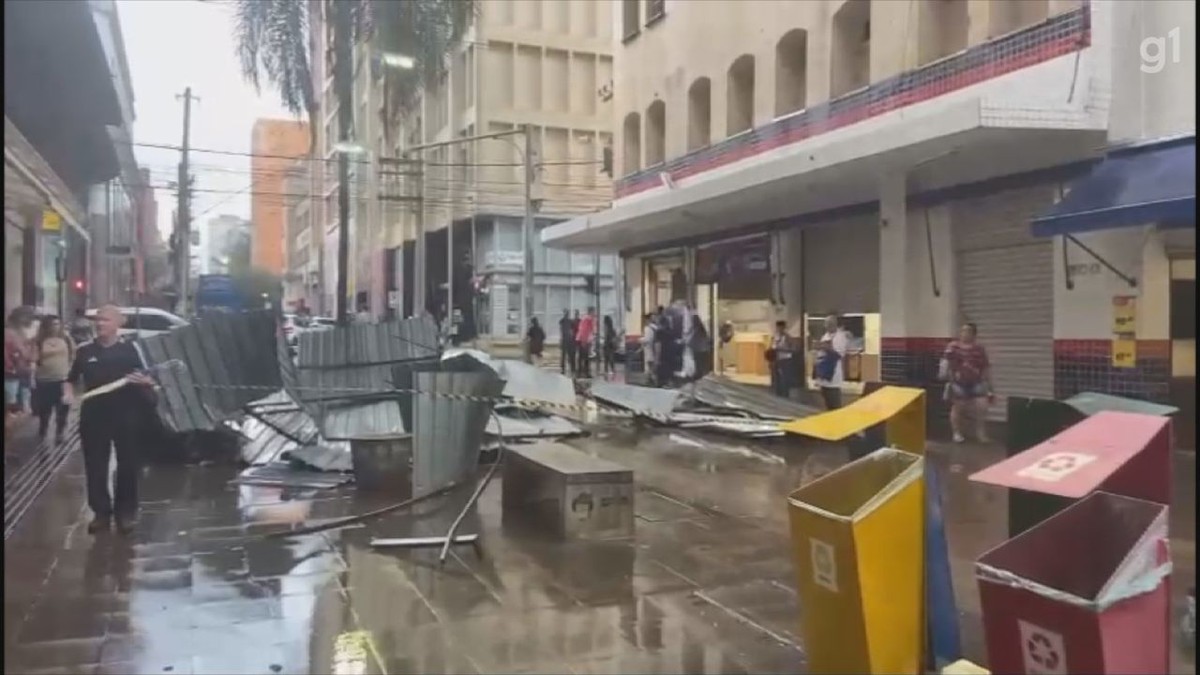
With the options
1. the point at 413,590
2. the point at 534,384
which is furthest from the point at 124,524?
the point at 534,384

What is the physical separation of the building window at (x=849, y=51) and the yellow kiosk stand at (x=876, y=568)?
46.7 feet

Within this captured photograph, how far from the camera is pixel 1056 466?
3.70 m

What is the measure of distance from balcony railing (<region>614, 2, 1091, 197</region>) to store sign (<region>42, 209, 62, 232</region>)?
12372 mm

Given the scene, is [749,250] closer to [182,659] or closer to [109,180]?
[109,180]

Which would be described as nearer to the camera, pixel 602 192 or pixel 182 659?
pixel 182 659

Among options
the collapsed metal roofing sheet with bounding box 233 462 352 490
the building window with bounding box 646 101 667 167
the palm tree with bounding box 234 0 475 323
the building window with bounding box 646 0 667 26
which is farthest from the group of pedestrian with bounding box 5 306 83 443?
the building window with bounding box 646 0 667 26

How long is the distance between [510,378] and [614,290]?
27.4 m

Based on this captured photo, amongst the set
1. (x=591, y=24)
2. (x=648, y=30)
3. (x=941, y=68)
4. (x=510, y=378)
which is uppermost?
(x=591, y=24)

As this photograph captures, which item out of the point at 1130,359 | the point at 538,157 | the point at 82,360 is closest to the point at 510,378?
the point at 82,360

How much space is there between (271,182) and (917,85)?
19943mm

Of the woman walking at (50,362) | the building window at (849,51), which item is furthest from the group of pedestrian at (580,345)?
the woman walking at (50,362)

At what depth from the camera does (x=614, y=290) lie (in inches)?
1618

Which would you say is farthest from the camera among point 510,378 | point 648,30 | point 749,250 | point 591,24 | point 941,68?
point 591,24

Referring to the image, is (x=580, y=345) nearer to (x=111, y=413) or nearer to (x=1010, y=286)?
(x=1010, y=286)
